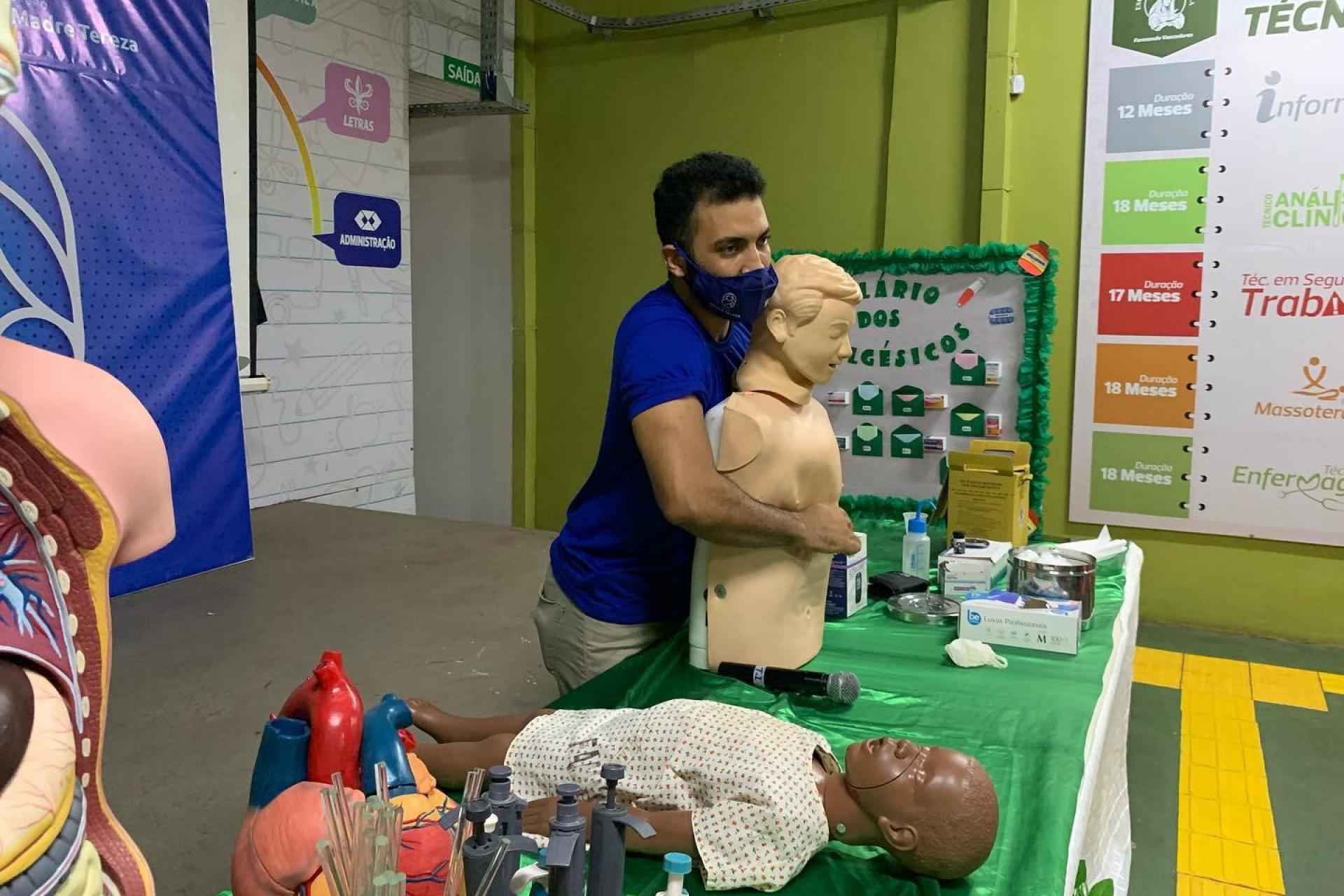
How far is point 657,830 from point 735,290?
3.18ft

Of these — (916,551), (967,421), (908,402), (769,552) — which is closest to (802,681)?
(769,552)

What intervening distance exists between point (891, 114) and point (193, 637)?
3849mm

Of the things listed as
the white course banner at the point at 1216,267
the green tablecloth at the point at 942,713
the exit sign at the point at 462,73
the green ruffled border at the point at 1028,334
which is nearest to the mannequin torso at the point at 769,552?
the green tablecloth at the point at 942,713

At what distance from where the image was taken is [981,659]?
1883mm

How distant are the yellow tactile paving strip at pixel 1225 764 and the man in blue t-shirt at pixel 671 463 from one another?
1.57 meters

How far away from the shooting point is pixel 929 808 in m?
1.20

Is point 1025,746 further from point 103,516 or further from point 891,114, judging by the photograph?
point 891,114

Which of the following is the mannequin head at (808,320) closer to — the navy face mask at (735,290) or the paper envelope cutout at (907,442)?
the navy face mask at (735,290)

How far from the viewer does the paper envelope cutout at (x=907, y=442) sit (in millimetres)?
4199

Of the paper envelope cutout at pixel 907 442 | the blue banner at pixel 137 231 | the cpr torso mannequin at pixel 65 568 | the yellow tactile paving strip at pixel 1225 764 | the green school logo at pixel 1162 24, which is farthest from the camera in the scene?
the paper envelope cutout at pixel 907 442

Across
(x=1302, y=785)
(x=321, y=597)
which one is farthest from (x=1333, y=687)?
(x=321, y=597)

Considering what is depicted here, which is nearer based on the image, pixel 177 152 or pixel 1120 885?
pixel 1120 885

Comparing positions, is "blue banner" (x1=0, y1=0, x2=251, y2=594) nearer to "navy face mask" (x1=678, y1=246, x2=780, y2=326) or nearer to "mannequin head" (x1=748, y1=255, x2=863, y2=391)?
"navy face mask" (x1=678, y1=246, x2=780, y2=326)

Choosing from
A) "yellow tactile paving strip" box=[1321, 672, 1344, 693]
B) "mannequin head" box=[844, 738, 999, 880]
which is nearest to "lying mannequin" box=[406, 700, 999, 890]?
"mannequin head" box=[844, 738, 999, 880]
